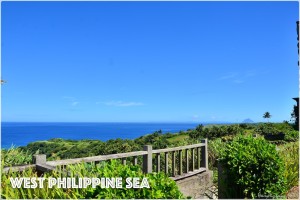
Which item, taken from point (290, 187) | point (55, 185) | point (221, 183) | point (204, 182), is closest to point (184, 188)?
point (204, 182)

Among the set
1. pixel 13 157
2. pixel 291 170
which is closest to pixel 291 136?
pixel 291 170

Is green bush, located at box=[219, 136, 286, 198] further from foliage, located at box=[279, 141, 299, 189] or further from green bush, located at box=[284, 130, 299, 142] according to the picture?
green bush, located at box=[284, 130, 299, 142]

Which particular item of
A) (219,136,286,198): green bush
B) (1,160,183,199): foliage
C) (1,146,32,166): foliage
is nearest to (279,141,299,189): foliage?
(219,136,286,198): green bush

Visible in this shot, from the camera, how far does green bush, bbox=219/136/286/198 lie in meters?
6.98

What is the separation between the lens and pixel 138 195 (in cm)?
414

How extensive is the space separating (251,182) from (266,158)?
1.79ft

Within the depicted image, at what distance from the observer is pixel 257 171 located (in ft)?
23.2

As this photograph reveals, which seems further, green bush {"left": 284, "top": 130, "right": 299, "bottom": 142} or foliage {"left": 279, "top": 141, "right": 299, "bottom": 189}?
green bush {"left": 284, "top": 130, "right": 299, "bottom": 142}

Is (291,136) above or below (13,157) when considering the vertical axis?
below

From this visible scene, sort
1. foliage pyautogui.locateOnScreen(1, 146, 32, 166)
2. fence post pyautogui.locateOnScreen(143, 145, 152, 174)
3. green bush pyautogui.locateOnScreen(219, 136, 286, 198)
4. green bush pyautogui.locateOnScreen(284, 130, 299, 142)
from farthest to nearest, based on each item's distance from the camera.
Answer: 1. green bush pyautogui.locateOnScreen(284, 130, 299, 142)
2. fence post pyautogui.locateOnScreen(143, 145, 152, 174)
3. foliage pyautogui.locateOnScreen(1, 146, 32, 166)
4. green bush pyautogui.locateOnScreen(219, 136, 286, 198)

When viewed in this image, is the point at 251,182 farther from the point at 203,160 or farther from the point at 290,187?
the point at 203,160

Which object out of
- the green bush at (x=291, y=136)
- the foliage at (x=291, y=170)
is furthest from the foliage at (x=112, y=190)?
the green bush at (x=291, y=136)

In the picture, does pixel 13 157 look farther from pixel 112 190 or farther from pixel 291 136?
pixel 291 136

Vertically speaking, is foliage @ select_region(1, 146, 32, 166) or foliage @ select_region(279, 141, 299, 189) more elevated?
foliage @ select_region(1, 146, 32, 166)
